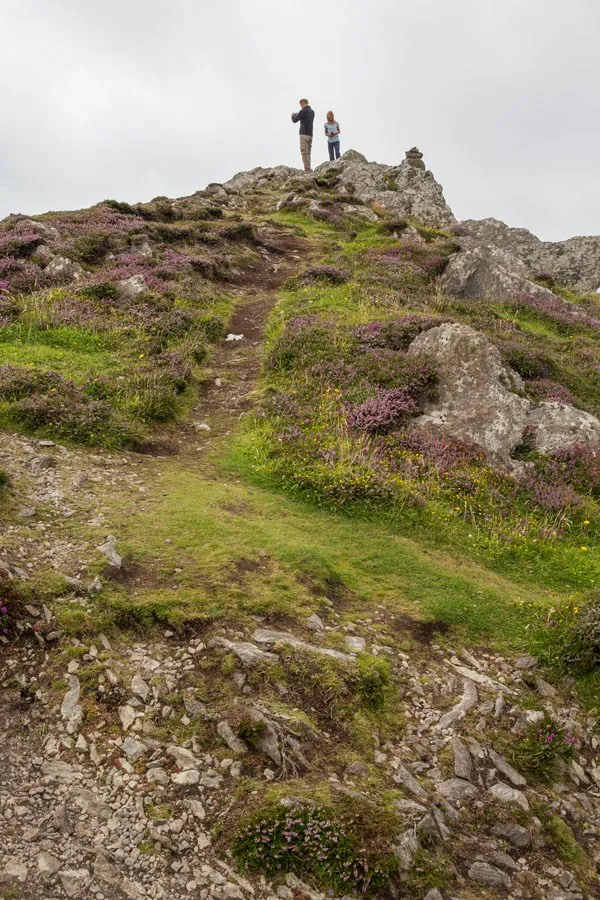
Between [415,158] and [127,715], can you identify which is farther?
[415,158]

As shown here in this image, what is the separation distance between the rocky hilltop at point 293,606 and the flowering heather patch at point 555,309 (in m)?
6.95

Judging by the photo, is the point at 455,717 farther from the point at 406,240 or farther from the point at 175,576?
the point at 406,240

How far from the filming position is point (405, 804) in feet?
18.3

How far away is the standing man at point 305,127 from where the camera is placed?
50.3 metres

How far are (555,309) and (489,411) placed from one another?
17.5 metres

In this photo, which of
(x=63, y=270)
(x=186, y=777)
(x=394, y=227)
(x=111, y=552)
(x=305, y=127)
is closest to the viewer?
(x=186, y=777)

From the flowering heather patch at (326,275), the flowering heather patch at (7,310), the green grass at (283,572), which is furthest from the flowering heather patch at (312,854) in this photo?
the flowering heather patch at (326,275)

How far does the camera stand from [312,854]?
5.01m

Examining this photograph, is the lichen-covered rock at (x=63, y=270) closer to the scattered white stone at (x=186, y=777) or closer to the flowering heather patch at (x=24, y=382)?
the flowering heather patch at (x=24, y=382)

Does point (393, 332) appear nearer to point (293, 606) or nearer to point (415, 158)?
point (293, 606)

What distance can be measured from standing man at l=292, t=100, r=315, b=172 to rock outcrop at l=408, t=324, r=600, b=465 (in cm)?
4253

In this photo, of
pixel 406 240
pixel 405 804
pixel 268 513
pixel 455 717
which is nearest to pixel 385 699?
pixel 455 717

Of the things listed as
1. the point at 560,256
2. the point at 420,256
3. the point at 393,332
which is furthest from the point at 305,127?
the point at 393,332

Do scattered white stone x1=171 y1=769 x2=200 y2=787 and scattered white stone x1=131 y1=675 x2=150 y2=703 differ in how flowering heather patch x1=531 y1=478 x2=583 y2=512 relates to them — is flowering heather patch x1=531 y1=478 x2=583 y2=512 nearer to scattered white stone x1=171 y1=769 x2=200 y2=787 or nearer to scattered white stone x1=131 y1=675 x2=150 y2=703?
scattered white stone x1=131 y1=675 x2=150 y2=703
